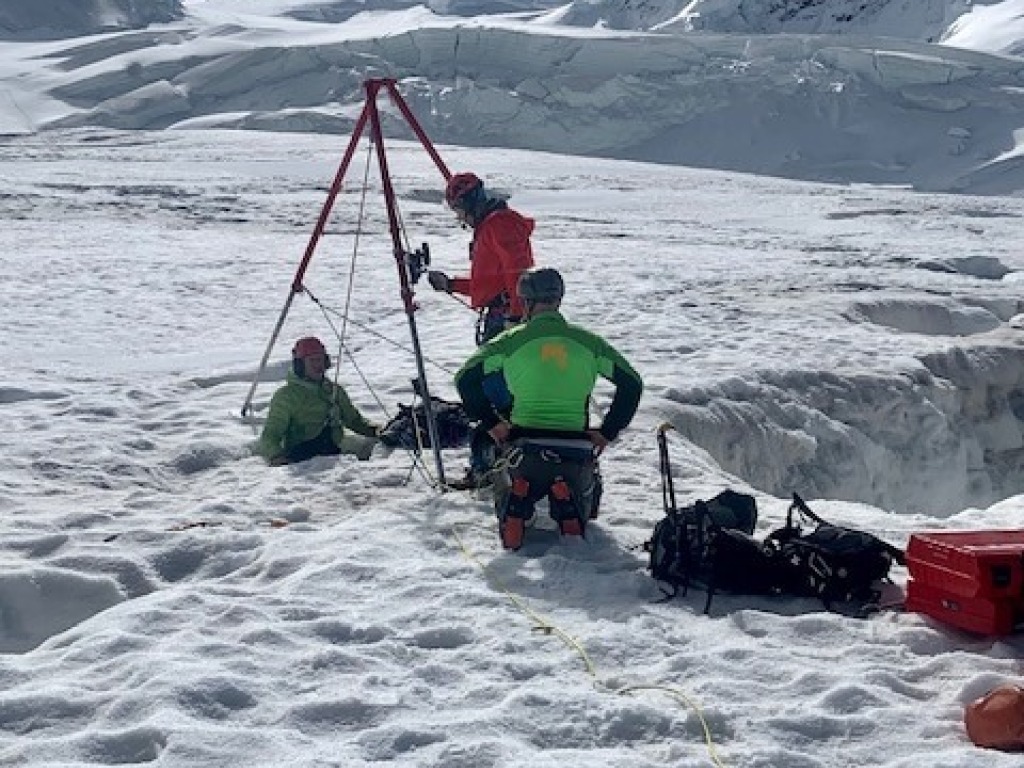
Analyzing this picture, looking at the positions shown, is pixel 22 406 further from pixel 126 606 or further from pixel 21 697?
pixel 21 697

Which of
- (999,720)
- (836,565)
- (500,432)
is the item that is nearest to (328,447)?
(500,432)

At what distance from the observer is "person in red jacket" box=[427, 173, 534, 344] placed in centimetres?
720

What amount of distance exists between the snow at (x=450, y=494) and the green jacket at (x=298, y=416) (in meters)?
0.21

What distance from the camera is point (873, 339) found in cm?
1114

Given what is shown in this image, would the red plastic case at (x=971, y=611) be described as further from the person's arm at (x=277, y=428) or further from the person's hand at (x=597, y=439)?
the person's arm at (x=277, y=428)

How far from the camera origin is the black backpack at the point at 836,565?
486 cm

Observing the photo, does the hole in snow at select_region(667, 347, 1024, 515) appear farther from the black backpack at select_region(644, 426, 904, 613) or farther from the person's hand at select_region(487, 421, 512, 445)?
the black backpack at select_region(644, 426, 904, 613)

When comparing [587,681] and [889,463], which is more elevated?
[587,681]

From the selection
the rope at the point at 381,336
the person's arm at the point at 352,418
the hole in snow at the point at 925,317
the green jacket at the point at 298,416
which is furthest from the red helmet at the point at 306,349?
the hole in snow at the point at 925,317

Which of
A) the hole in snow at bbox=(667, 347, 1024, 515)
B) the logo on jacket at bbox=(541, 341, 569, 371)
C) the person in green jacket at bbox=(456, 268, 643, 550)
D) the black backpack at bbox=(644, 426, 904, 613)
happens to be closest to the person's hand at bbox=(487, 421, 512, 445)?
the person in green jacket at bbox=(456, 268, 643, 550)

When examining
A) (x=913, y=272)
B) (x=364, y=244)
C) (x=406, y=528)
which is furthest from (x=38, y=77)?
(x=406, y=528)

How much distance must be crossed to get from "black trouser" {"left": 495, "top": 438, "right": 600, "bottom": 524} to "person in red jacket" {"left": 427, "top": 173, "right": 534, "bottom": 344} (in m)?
1.71

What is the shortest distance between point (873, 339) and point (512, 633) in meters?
7.35

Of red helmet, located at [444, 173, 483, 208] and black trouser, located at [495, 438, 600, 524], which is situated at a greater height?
red helmet, located at [444, 173, 483, 208]
